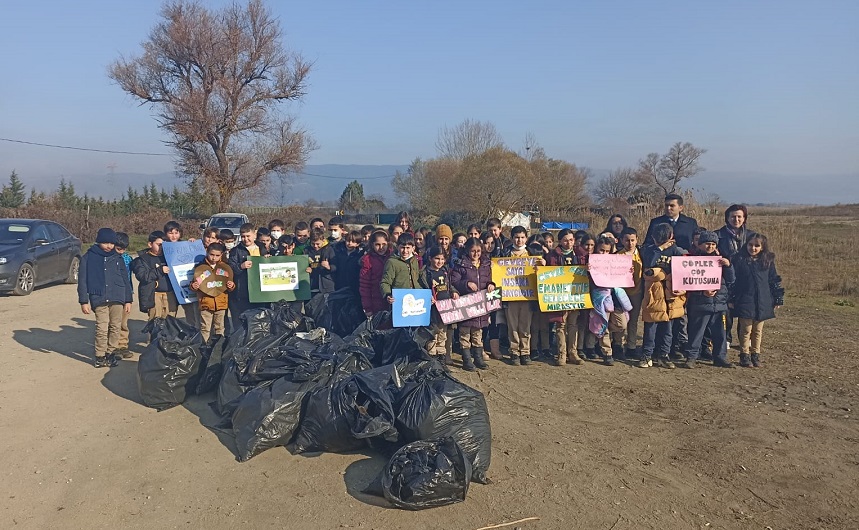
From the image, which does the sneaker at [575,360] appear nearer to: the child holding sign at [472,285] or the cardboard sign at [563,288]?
the cardboard sign at [563,288]

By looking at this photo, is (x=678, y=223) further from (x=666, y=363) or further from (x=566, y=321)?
(x=566, y=321)

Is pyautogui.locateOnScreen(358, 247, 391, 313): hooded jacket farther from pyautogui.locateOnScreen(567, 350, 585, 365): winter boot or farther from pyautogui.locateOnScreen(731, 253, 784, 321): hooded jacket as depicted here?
pyautogui.locateOnScreen(731, 253, 784, 321): hooded jacket

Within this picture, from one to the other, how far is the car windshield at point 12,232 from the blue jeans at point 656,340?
41.2 feet

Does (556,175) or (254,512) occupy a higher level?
(556,175)

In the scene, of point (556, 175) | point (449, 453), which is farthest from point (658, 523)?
point (556, 175)

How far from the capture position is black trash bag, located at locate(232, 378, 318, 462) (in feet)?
16.0

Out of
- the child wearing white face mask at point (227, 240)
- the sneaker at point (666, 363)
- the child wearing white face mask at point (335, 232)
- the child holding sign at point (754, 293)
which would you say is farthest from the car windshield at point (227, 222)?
the child holding sign at point (754, 293)

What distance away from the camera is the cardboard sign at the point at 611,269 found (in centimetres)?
745

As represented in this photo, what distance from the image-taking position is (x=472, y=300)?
739 cm

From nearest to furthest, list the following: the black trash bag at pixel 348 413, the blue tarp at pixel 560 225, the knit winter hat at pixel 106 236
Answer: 1. the black trash bag at pixel 348 413
2. the knit winter hat at pixel 106 236
3. the blue tarp at pixel 560 225

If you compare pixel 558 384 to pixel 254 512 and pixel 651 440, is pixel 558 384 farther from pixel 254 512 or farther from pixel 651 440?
pixel 254 512

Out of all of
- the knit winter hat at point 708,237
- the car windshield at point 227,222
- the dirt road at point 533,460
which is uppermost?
the car windshield at point 227,222

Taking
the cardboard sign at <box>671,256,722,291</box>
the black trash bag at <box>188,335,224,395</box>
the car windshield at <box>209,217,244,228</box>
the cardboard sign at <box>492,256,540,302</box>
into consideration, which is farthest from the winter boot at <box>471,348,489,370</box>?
the car windshield at <box>209,217,244,228</box>

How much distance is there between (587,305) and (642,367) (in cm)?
100
